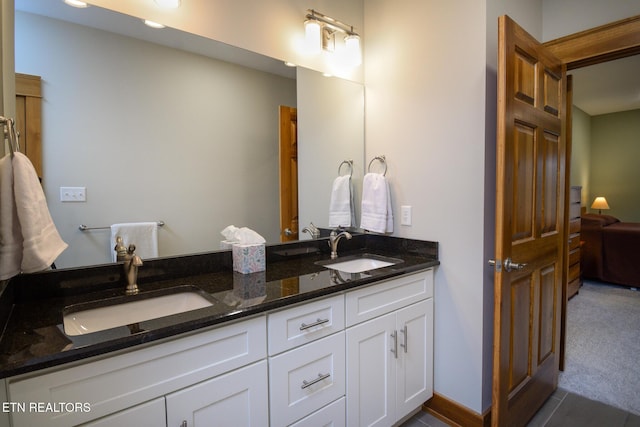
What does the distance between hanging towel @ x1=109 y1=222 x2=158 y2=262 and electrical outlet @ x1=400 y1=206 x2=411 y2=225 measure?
1362 mm

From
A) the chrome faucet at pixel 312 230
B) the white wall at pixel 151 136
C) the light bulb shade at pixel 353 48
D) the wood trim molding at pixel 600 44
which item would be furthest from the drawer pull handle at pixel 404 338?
the wood trim molding at pixel 600 44

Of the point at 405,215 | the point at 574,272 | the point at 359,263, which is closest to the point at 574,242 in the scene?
the point at 574,272

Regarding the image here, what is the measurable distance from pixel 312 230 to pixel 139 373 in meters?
1.30

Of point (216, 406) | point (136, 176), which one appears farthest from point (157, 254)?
point (216, 406)

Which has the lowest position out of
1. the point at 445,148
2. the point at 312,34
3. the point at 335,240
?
the point at 335,240

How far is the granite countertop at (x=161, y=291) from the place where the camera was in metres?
0.83

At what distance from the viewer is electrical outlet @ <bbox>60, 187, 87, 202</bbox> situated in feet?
4.19

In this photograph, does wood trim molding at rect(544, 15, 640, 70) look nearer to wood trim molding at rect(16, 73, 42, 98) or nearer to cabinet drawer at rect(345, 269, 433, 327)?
cabinet drawer at rect(345, 269, 433, 327)

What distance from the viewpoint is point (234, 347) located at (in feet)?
3.54

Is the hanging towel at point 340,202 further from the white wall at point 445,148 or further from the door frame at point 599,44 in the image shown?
the door frame at point 599,44

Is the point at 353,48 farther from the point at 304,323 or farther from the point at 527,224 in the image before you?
the point at 304,323

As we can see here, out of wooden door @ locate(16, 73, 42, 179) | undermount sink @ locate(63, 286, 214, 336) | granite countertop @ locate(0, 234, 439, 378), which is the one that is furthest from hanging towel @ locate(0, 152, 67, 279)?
wooden door @ locate(16, 73, 42, 179)

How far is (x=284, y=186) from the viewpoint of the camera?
1.96m

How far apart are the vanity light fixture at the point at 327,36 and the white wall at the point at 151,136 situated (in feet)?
0.96
